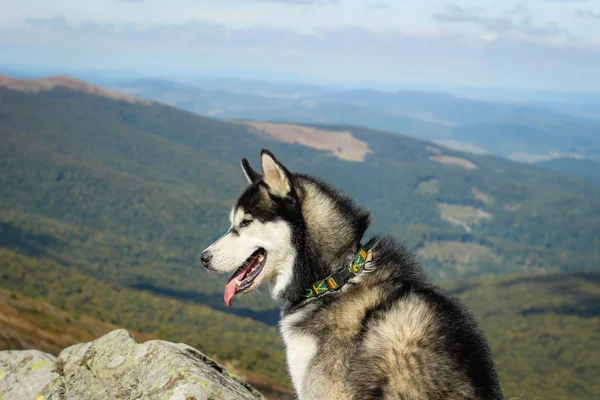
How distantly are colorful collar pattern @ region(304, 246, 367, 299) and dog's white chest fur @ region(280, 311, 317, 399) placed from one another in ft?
1.16

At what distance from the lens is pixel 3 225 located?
19000 centimetres

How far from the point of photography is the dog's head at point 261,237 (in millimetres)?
6414

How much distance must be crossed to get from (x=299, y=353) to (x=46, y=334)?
2715 centimetres

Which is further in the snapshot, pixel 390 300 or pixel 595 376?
pixel 595 376

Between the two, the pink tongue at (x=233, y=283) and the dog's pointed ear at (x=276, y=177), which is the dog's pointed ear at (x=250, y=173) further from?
the pink tongue at (x=233, y=283)

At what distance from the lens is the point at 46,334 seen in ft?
94.7

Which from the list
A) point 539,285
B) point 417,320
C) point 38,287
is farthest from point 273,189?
point 539,285

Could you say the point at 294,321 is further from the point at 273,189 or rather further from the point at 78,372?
the point at 78,372

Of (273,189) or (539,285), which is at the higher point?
(273,189)

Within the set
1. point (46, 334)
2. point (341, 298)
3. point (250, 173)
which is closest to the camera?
point (341, 298)

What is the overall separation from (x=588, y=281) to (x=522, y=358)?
87.4 metres

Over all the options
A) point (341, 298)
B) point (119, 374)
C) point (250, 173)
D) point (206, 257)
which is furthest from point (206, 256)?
point (119, 374)

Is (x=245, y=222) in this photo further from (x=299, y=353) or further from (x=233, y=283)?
(x=299, y=353)

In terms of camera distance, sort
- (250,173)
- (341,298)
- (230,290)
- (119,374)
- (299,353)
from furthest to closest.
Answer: (119,374), (250,173), (230,290), (341,298), (299,353)
